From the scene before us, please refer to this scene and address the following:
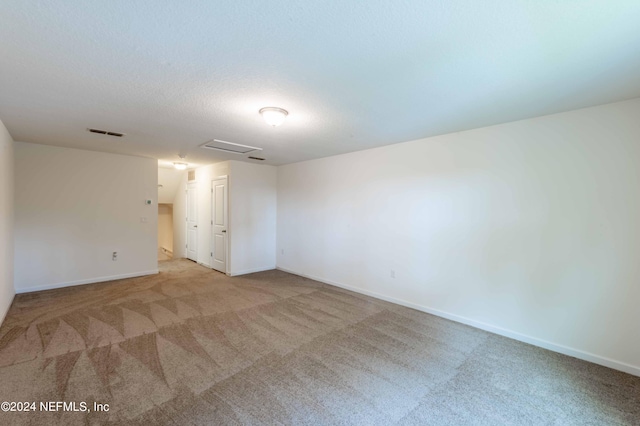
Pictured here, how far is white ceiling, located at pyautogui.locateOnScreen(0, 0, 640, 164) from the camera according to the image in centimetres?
142

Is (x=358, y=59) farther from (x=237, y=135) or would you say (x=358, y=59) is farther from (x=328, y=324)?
(x=328, y=324)

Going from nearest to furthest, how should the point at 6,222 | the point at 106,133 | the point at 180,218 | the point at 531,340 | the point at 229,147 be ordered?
the point at 531,340, the point at 6,222, the point at 106,133, the point at 229,147, the point at 180,218

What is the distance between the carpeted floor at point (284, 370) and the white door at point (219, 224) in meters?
2.11

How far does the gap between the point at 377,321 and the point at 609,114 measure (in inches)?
129

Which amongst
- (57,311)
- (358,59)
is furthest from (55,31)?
(57,311)

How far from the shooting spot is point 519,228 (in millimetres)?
3100

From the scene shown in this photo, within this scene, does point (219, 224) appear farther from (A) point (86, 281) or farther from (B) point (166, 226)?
(B) point (166, 226)

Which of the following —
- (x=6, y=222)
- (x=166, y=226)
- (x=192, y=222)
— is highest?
(x=6, y=222)

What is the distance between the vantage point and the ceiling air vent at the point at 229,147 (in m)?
4.22

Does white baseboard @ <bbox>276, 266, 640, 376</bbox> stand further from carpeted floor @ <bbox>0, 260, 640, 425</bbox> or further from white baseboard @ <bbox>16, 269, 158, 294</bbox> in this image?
white baseboard @ <bbox>16, 269, 158, 294</bbox>

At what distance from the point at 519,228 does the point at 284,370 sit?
9.80 ft

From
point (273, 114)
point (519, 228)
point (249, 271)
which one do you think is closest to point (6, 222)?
point (249, 271)

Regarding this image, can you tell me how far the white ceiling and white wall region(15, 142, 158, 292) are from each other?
1.66m

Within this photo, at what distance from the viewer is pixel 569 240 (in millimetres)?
2797
